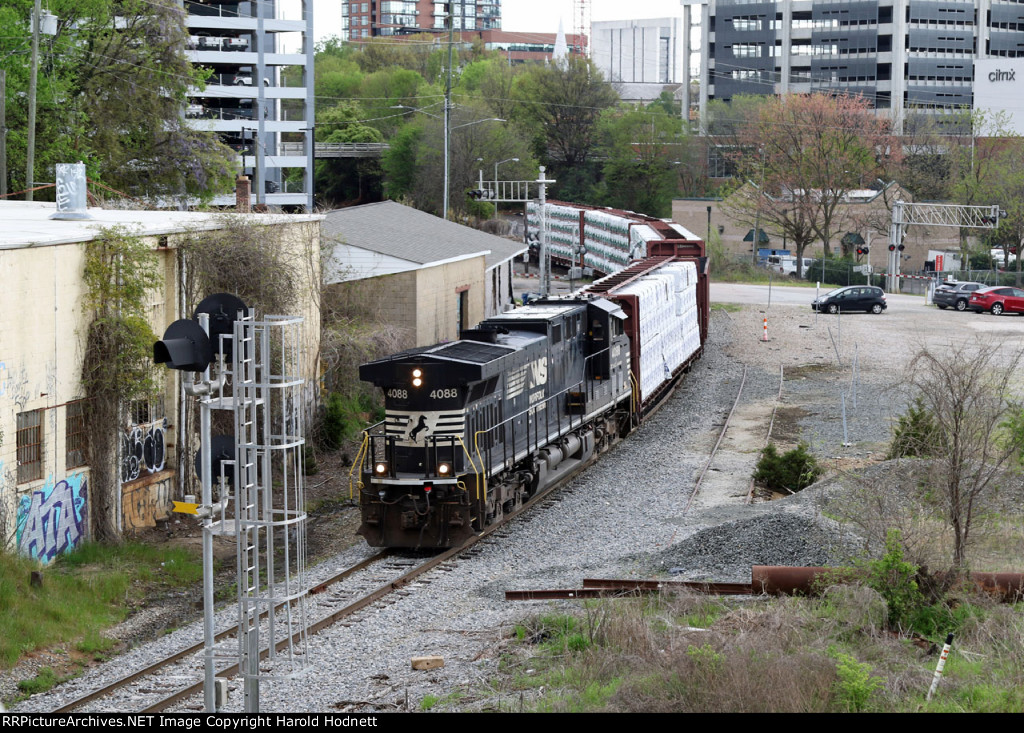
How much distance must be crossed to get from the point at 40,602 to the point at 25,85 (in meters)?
26.8

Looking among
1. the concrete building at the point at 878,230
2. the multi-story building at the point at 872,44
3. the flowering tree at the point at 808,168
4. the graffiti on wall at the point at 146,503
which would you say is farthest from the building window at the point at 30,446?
the multi-story building at the point at 872,44

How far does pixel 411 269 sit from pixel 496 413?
14341 millimetres

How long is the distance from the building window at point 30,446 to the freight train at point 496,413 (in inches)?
181

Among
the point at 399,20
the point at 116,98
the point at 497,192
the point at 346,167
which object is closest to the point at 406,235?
the point at 116,98

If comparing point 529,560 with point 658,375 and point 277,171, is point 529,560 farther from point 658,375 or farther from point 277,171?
point 277,171

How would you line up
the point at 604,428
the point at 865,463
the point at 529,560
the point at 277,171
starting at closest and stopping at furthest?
the point at 529,560 < the point at 865,463 < the point at 604,428 < the point at 277,171

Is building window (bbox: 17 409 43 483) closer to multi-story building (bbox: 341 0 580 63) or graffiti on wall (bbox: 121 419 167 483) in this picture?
graffiti on wall (bbox: 121 419 167 483)

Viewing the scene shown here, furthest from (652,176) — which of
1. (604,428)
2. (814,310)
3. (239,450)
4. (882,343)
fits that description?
(239,450)

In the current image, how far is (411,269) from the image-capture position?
3244cm

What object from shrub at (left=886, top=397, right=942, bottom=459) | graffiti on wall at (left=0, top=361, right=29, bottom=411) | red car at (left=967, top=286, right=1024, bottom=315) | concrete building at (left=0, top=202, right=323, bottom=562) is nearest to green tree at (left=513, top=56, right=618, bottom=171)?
red car at (left=967, top=286, right=1024, bottom=315)

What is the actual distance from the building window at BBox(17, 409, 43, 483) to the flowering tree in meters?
59.9

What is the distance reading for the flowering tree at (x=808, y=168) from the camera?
7294 cm

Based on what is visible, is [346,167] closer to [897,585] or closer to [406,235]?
[406,235]
